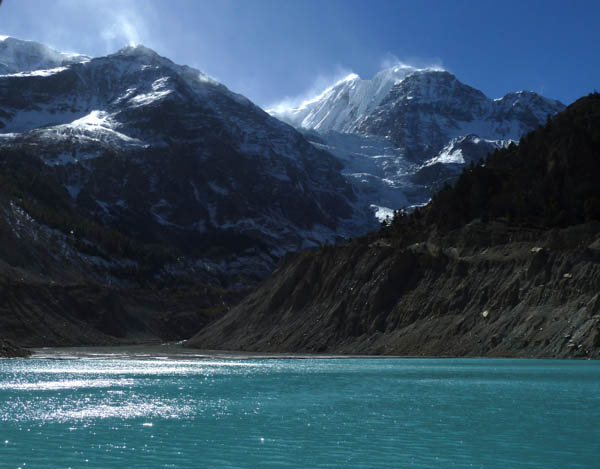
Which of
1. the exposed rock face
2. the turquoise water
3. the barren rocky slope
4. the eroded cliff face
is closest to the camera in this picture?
the turquoise water

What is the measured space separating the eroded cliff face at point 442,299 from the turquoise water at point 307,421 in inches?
930

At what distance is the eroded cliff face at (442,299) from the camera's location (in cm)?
8850

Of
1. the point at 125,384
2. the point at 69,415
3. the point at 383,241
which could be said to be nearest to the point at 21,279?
the point at 383,241

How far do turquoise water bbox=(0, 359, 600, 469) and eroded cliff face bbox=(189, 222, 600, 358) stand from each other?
23627 millimetres

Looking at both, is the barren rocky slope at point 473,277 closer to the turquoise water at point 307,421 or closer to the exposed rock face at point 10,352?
the turquoise water at point 307,421

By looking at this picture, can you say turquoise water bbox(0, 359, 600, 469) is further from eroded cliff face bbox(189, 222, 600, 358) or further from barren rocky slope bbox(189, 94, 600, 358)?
barren rocky slope bbox(189, 94, 600, 358)

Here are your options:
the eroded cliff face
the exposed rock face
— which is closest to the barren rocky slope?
the eroded cliff face

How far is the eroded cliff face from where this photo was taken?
88.5 metres

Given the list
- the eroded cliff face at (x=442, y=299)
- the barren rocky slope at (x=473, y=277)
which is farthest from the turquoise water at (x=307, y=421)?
the barren rocky slope at (x=473, y=277)

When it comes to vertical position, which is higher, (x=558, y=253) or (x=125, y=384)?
(x=558, y=253)

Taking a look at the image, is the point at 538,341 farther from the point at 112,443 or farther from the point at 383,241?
the point at 112,443

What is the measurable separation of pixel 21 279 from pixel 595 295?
126242mm

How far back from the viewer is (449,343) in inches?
3861

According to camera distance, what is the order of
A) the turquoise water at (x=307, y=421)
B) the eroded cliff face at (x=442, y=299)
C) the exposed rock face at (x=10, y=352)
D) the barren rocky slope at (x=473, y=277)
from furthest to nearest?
1. the exposed rock face at (x=10, y=352)
2. the barren rocky slope at (x=473, y=277)
3. the eroded cliff face at (x=442, y=299)
4. the turquoise water at (x=307, y=421)
